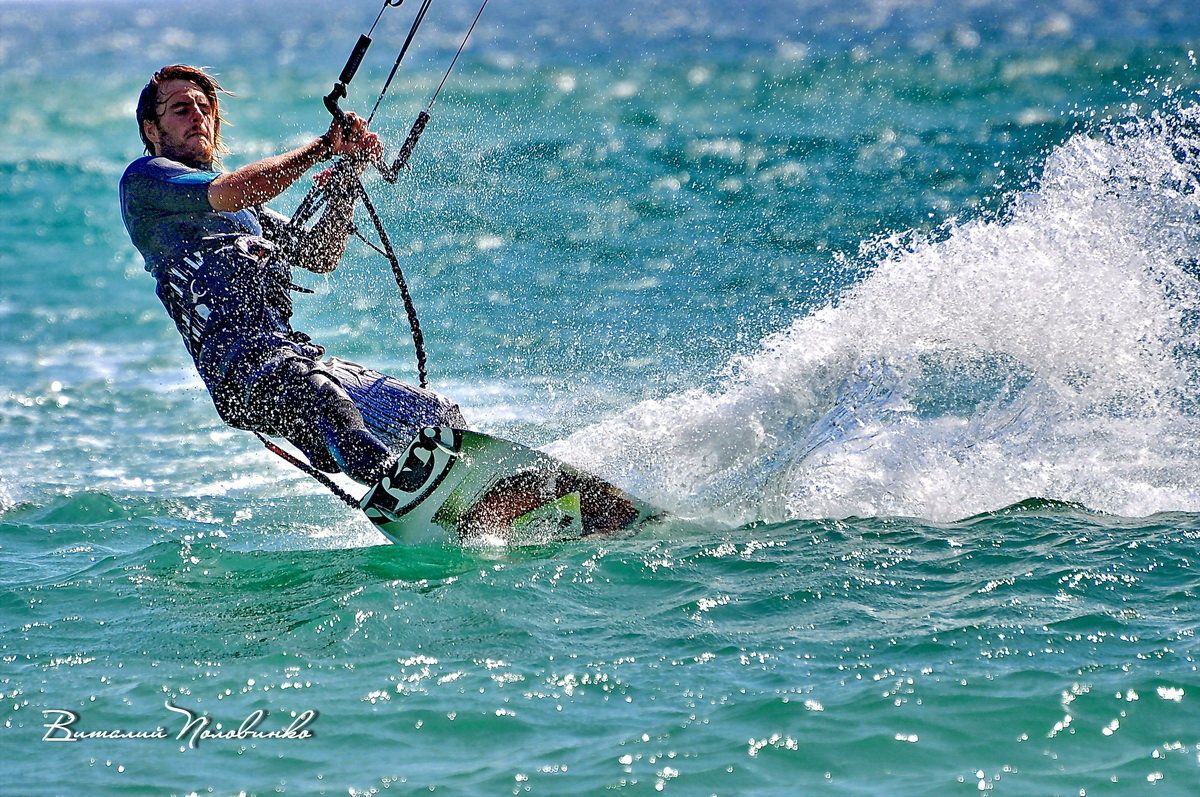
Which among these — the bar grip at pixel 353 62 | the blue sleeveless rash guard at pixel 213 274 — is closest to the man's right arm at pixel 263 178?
the blue sleeveless rash guard at pixel 213 274

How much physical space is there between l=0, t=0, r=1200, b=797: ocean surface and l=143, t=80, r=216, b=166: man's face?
34 centimetres

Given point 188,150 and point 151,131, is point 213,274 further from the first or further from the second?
point 151,131

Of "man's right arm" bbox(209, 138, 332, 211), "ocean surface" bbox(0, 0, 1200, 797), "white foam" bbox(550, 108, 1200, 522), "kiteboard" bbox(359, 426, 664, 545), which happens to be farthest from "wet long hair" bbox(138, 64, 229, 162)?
"white foam" bbox(550, 108, 1200, 522)

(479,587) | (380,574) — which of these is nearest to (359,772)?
(479,587)

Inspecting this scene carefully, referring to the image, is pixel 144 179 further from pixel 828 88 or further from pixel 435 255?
pixel 828 88

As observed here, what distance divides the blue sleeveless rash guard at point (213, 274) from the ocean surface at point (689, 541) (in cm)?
51

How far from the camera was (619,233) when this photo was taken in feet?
50.9

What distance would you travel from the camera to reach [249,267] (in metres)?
5.53

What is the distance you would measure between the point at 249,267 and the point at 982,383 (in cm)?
388

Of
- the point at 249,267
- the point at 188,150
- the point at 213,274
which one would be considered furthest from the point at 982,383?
the point at 188,150

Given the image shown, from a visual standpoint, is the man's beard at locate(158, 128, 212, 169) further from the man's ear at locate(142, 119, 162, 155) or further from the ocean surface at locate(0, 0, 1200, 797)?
the ocean surface at locate(0, 0, 1200, 797)

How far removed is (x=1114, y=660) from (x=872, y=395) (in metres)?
2.62

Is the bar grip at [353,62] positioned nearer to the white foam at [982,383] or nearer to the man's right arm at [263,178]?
the man's right arm at [263,178]

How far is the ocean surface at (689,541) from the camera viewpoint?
380 cm
